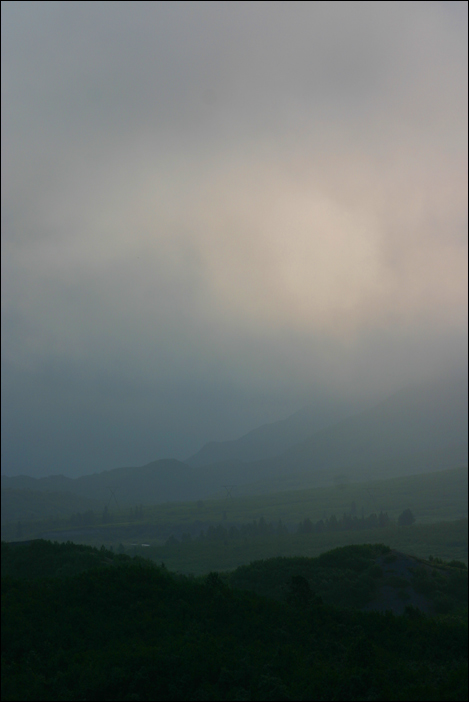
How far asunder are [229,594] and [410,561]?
18191 millimetres

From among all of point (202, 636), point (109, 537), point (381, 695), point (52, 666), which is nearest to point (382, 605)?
point (202, 636)

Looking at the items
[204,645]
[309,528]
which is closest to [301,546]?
[309,528]

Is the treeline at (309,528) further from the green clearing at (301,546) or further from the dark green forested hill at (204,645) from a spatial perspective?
the dark green forested hill at (204,645)

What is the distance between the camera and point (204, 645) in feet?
67.7

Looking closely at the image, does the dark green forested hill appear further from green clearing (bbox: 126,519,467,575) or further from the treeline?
the treeline

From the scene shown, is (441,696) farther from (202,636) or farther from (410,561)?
(410,561)

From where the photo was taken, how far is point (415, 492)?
160375mm

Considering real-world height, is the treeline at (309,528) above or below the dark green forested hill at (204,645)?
below

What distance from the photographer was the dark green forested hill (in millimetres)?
17094

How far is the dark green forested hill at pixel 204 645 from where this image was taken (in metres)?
17.1

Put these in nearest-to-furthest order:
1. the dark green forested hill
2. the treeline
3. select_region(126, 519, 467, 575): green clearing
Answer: the dark green forested hill → select_region(126, 519, 467, 575): green clearing → the treeline

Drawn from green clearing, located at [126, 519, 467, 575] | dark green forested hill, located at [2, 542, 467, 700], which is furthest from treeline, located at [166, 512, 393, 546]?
dark green forested hill, located at [2, 542, 467, 700]

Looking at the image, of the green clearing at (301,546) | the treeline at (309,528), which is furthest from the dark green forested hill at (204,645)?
the treeline at (309,528)

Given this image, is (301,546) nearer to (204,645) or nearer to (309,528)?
(309,528)
